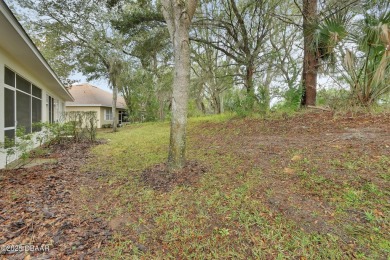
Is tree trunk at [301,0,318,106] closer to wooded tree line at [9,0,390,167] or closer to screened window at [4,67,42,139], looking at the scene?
wooded tree line at [9,0,390,167]

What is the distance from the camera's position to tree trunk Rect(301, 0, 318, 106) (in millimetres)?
6398

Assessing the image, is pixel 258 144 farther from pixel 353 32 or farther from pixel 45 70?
pixel 45 70

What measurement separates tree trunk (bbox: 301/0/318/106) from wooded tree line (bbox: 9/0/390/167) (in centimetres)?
3

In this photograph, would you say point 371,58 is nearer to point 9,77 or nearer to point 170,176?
point 170,176

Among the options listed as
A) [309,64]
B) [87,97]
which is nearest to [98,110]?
[87,97]

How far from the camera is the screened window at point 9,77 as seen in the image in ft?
Result: 16.9

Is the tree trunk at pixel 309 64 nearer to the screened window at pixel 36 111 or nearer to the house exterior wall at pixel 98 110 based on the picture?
the screened window at pixel 36 111

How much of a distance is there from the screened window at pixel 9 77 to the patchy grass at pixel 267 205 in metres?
3.58

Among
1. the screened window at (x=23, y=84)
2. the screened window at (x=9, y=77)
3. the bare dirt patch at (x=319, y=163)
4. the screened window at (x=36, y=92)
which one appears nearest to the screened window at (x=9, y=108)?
the screened window at (x=9, y=77)

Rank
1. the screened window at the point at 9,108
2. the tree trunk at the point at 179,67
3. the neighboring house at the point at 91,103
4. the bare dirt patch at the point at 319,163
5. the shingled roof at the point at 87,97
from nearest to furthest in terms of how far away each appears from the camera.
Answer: the bare dirt patch at the point at 319,163 → the tree trunk at the point at 179,67 → the screened window at the point at 9,108 → the neighboring house at the point at 91,103 → the shingled roof at the point at 87,97

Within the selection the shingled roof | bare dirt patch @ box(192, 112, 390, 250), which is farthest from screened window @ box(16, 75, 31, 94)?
the shingled roof

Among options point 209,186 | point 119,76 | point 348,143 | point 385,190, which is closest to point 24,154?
point 209,186

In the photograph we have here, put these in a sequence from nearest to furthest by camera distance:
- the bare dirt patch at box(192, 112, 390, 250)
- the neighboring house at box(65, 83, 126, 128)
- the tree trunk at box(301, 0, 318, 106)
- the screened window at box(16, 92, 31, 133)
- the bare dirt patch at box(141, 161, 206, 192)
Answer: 1. the bare dirt patch at box(192, 112, 390, 250)
2. the bare dirt patch at box(141, 161, 206, 192)
3. the screened window at box(16, 92, 31, 133)
4. the tree trunk at box(301, 0, 318, 106)
5. the neighboring house at box(65, 83, 126, 128)

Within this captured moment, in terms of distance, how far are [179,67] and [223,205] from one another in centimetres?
223
